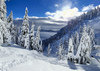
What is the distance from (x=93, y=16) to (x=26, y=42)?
185339mm

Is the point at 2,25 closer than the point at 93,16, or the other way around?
the point at 2,25

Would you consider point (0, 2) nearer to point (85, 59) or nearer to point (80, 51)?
point (80, 51)

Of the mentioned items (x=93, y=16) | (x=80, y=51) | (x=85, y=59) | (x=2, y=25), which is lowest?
(x=85, y=59)

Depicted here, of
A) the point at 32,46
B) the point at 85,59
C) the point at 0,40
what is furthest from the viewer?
the point at 32,46

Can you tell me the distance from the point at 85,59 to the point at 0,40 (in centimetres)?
2430

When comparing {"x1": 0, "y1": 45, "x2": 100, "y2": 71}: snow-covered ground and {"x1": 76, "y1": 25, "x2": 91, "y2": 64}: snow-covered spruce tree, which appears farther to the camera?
{"x1": 76, "y1": 25, "x2": 91, "y2": 64}: snow-covered spruce tree

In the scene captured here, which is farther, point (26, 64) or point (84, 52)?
point (84, 52)

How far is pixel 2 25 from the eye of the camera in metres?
16.8

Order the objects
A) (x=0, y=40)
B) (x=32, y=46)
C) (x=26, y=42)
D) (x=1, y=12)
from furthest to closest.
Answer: (x=32, y=46) → (x=26, y=42) → (x=1, y=12) → (x=0, y=40)

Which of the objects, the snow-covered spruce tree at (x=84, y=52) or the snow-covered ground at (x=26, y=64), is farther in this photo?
the snow-covered spruce tree at (x=84, y=52)

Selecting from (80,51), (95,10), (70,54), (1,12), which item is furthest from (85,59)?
(95,10)

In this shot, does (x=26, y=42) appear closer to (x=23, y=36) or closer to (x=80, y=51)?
(x=23, y=36)

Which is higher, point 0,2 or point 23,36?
point 0,2

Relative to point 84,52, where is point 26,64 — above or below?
above
